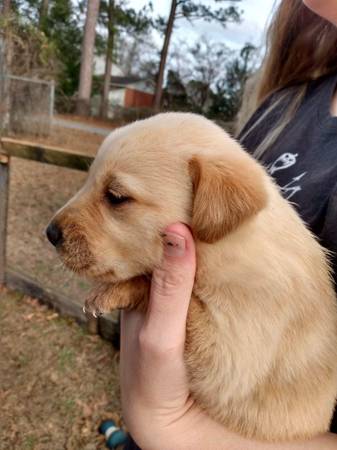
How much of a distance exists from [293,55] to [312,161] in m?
0.71

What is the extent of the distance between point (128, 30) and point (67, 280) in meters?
3.27

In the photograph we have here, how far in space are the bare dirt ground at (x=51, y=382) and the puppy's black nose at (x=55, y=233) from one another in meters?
2.13

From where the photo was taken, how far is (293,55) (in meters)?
1.83

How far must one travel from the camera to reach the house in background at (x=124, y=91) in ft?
22.0

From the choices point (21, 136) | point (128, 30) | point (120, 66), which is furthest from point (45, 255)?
point (120, 66)

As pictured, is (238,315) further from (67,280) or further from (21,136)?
(21,136)

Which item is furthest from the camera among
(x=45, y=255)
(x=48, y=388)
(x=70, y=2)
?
(x=45, y=255)

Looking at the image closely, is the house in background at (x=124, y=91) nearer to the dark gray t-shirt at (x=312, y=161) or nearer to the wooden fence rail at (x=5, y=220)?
the wooden fence rail at (x=5, y=220)

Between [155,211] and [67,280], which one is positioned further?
[67,280]

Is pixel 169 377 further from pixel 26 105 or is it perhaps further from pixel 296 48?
pixel 26 105

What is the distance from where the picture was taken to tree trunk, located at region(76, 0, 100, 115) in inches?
176

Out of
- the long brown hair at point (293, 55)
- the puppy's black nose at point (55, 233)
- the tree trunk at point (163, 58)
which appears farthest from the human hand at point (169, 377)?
the tree trunk at point (163, 58)

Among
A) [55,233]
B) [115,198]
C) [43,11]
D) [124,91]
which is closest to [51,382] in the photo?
[55,233]

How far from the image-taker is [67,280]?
14.1 ft
